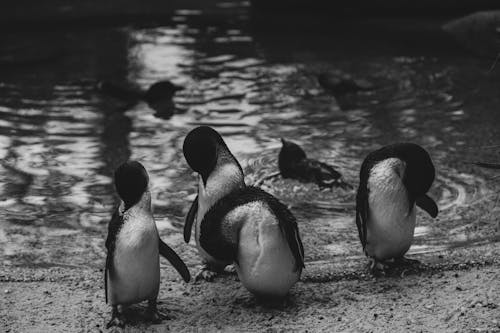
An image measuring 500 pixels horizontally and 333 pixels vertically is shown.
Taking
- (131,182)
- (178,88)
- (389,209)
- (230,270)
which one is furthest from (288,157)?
(178,88)

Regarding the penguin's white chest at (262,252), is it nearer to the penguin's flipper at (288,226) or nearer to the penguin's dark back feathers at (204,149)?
the penguin's flipper at (288,226)

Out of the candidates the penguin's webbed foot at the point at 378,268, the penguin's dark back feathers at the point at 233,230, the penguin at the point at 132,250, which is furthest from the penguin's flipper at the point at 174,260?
the penguin's webbed foot at the point at 378,268

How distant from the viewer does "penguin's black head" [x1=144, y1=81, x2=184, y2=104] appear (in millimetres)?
9367

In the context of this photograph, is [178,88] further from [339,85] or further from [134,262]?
[134,262]

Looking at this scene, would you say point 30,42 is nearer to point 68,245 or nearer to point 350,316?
point 68,245

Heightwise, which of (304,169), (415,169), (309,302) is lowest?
(304,169)

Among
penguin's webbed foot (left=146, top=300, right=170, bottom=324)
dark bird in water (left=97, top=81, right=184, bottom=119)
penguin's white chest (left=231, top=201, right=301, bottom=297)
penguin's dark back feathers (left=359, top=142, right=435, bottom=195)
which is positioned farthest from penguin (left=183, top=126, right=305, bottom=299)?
dark bird in water (left=97, top=81, right=184, bottom=119)

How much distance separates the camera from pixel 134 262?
4.15m

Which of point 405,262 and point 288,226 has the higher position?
point 288,226

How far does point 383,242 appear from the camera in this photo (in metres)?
4.69

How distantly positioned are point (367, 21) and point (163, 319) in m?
11.4

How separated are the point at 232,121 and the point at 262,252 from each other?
4.42 m

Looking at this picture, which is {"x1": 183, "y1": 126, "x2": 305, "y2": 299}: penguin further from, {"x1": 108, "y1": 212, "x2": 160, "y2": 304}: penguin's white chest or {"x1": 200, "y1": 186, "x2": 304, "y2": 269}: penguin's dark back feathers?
{"x1": 108, "y1": 212, "x2": 160, "y2": 304}: penguin's white chest

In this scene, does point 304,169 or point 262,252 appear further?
point 304,169
